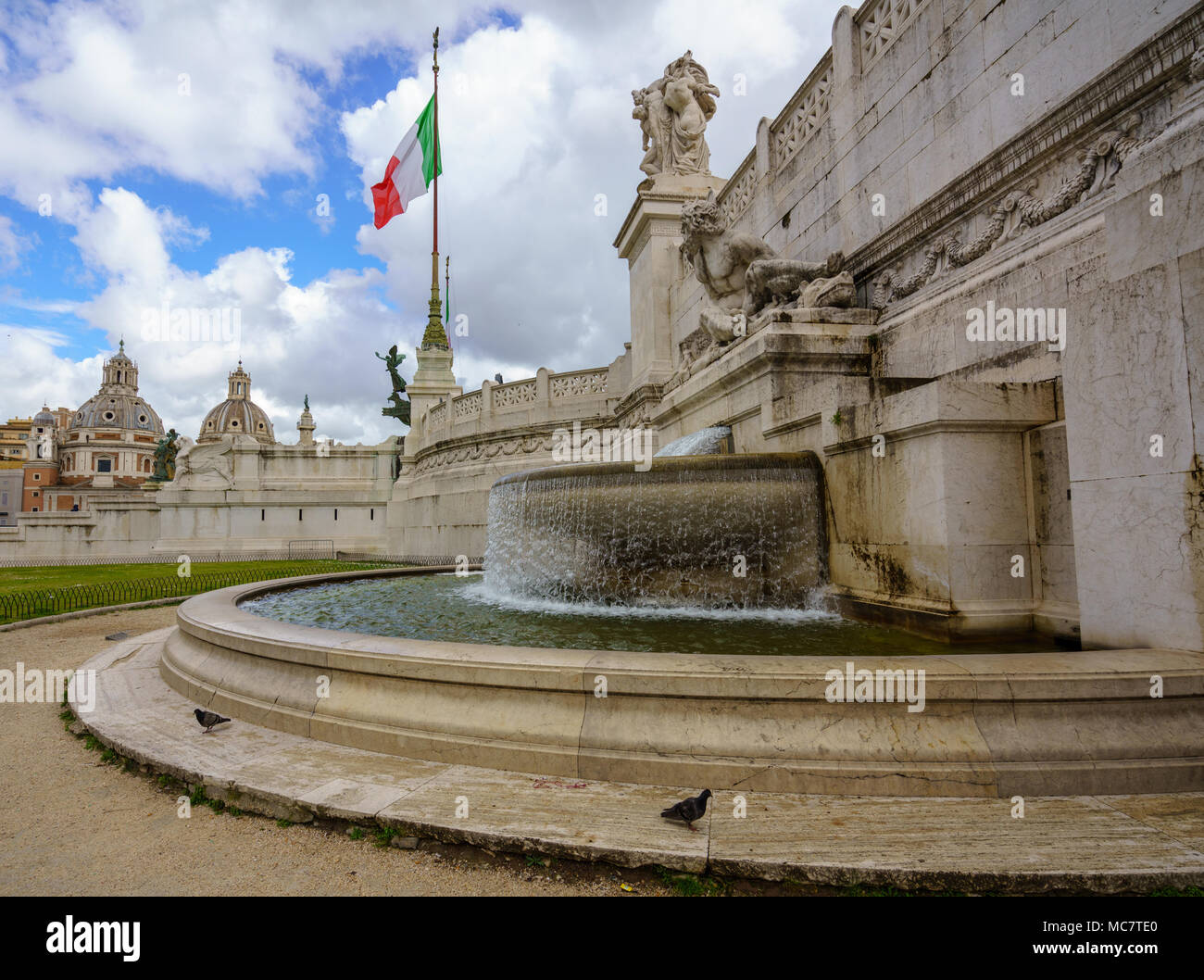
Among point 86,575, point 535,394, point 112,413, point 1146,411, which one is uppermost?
point 112,413

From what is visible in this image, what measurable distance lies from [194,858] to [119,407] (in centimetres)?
14343

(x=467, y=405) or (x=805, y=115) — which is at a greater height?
(x=805, y=115)

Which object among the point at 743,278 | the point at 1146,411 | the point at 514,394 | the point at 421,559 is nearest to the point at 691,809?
the point at 1146,411

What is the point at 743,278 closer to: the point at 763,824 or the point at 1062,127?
the point at 1062,127

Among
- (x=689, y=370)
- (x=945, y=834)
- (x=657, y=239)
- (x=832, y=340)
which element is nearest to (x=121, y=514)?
(x=657, y=239)

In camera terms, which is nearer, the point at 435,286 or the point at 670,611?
the point at 670,611

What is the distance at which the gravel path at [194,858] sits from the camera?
8.83 ft

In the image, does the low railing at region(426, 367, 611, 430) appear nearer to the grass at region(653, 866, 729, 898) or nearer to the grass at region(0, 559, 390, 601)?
the grass at region(0, 559, 390, 601)

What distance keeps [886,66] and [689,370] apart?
511 centimetres

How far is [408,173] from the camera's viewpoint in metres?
A: 31.0

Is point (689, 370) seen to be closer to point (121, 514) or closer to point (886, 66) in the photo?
point (886, 66)

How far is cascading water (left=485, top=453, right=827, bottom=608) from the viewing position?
6.67m

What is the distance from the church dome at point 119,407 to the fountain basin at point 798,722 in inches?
5374
